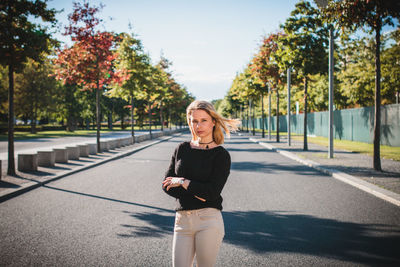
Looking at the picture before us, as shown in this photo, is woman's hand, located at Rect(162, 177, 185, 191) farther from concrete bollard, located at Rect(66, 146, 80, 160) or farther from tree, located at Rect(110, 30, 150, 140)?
tree, located at Rect(110, 30, 150, 140)

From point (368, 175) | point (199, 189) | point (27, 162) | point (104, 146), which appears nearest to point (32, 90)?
point (104, 146)

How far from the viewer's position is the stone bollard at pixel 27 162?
1055cm

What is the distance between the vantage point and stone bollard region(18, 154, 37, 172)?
A: 34.6ft

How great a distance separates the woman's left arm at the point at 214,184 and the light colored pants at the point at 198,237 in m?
0.17

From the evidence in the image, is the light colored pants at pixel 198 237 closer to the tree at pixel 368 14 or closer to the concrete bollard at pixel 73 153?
the tree at pixel 368 14

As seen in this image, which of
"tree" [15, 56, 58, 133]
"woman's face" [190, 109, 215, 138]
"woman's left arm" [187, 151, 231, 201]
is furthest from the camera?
"tree" [15, 56, 58, 133]

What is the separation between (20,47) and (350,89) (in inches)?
1071

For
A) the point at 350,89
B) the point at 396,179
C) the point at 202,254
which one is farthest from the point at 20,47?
the point at 350,89

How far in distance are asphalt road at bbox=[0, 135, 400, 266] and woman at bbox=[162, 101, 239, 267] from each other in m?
1.43

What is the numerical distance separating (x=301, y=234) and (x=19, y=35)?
9.61 metres

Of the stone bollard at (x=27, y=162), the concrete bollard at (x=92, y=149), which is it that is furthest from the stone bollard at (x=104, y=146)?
the stone bollard at (x=27, y=162)

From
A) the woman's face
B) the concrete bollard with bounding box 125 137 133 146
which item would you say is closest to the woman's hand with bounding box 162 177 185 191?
the woman's face

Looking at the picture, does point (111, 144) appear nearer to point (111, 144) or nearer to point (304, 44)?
point (111, 144)

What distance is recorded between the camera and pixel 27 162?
10562mm
